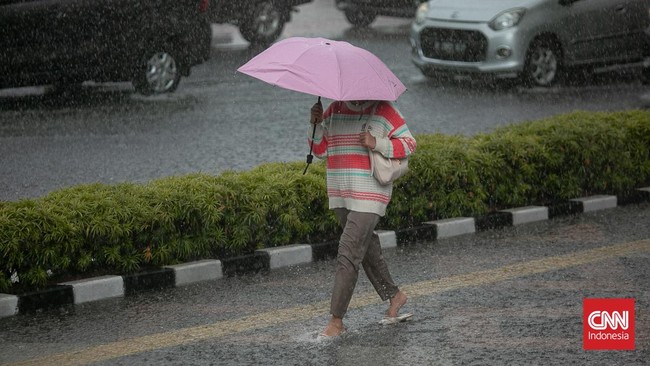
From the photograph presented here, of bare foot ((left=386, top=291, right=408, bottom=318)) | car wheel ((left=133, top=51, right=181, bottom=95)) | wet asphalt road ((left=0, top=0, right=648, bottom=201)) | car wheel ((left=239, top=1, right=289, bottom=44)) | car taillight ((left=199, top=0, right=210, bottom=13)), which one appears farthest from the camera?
car wheel ((left=239, top=1, right=289, bottom=44))

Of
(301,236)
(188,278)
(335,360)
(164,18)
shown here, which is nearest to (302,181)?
(301,236)

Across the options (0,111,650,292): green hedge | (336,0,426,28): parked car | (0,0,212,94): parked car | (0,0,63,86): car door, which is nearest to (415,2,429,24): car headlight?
(0,0,212,94): parked car

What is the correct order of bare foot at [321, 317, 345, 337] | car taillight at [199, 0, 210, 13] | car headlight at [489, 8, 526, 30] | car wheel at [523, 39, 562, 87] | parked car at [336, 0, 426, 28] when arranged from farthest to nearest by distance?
Result: parked car at [336, 0, 426, 28]
car wheel at [523, 39, 562, 87]
car headlight at [489, 8, 526, 30]
car taillight at [199, 0, 210, 13]
bare foot at [321, 317, 345, 337]

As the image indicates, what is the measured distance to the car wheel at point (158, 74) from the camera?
1694 cm

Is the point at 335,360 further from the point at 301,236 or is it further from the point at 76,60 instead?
the point at 76,60

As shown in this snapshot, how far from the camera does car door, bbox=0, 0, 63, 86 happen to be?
1581 cm

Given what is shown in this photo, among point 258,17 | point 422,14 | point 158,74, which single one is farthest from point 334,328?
point 258,17

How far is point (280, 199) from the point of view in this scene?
9484 mm

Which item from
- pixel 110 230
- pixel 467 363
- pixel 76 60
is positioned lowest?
pixel 467 363

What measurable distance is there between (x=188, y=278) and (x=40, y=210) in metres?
1.07

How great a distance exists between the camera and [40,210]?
27.6ft

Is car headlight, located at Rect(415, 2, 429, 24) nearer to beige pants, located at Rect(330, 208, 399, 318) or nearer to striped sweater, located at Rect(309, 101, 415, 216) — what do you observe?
striped sweater, located at Rect(309, 101, 415, 216)

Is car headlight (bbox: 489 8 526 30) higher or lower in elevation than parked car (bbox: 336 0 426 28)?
lower

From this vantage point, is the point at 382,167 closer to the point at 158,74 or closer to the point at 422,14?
the point at 158,74
